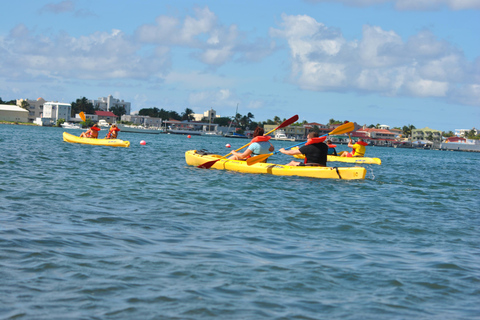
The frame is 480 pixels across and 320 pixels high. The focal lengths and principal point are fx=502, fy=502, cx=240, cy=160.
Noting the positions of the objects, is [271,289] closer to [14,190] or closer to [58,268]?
[58,268]

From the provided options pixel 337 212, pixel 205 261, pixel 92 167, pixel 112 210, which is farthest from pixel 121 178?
pixel 205 261

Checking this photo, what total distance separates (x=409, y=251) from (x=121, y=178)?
895 cm

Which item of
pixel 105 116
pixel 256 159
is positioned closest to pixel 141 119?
pixel 105 116

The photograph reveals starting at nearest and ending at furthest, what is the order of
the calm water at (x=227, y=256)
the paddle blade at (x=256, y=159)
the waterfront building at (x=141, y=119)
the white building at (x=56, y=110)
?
the calm water at (x=227, y=256)
the paddle blade at (x=256, y=159)
the white building at (x=56, y=110)
the waterfront building at (x=141, y=119)

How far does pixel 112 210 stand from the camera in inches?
333

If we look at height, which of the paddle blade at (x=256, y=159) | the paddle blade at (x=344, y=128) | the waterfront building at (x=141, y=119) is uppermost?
the waterfront building at (x=141, y=119)

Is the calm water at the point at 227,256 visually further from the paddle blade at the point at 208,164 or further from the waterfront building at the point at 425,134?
the waterfront building at the point at 425,134

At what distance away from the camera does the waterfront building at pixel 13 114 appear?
133000mm

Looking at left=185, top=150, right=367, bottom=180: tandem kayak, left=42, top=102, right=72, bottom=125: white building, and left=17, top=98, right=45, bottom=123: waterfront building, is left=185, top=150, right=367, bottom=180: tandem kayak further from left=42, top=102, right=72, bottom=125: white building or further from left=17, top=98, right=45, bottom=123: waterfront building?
left=17, top=98, right=45, bottom=123: waterfront building

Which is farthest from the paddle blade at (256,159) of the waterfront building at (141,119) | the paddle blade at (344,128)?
the waterfront building at (141,119)

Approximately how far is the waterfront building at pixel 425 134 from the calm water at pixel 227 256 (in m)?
186

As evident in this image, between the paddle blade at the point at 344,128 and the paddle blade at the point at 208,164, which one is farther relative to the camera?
the paddle blade at the point at 208,164

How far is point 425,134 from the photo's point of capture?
619 feet

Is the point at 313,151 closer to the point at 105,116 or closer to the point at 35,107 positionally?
the point at 105,116
